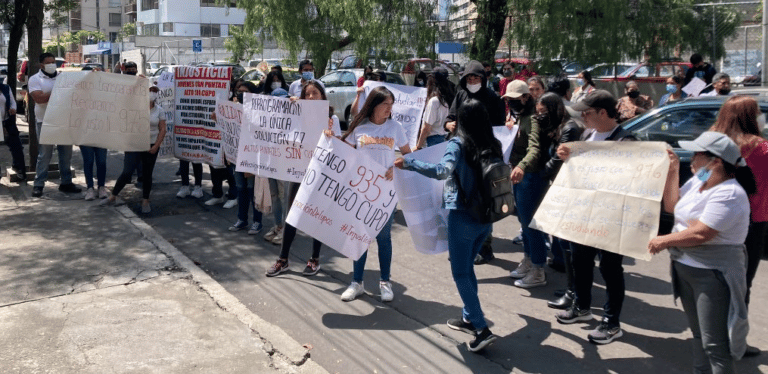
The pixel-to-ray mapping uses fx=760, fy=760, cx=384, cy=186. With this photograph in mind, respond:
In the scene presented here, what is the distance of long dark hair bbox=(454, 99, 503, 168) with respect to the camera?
482 cm

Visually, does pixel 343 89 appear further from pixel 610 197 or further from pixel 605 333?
pixel 610 197

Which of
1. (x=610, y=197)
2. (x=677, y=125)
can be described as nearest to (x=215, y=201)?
(x=677, y=125)

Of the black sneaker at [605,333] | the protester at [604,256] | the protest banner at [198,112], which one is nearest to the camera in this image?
the protester at [604,256]

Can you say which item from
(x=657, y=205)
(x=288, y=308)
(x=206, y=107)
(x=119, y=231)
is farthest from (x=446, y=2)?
(x=657, y=205)

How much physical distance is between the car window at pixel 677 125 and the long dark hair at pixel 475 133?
3588 mm

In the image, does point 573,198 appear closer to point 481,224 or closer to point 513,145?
point 481,224

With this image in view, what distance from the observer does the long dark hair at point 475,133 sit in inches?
190

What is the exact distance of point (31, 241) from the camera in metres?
7.91

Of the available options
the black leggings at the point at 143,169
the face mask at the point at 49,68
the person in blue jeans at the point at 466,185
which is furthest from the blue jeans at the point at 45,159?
the person in blue jeans at the point at 466,185

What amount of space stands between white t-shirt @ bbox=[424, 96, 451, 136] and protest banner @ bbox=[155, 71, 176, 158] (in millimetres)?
4155

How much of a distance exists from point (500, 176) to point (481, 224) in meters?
0.34

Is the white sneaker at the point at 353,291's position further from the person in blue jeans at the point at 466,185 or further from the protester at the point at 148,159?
the protester at the point at 148,159

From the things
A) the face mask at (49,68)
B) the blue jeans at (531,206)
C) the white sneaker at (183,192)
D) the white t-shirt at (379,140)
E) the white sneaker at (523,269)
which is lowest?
the white sneaker at (523,269)

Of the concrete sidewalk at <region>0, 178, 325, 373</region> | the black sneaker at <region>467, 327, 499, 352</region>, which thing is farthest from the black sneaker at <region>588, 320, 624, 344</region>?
the concrete sidewalk at <region>0, 178, 325, 373</region>
